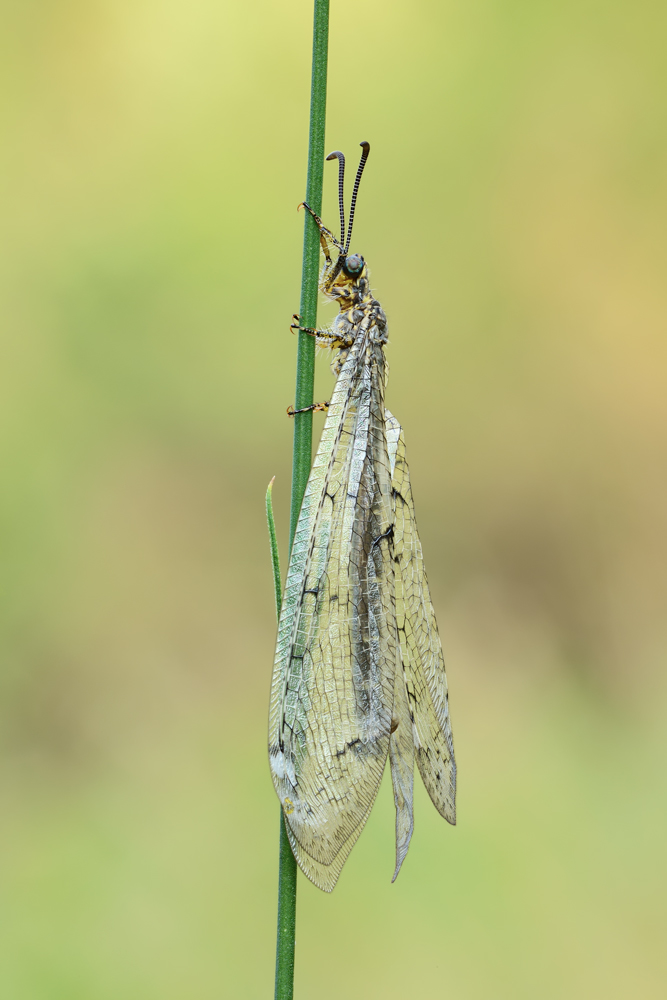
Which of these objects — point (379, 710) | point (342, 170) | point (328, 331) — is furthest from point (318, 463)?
point (342, 170)

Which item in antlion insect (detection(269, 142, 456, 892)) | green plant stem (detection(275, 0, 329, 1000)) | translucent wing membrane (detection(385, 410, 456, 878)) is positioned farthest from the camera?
translucent wing membrane (detection(385, 410, 456, 878))

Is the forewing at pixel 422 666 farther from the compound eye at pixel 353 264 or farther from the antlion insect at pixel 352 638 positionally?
the compound eye at pixel 353 264

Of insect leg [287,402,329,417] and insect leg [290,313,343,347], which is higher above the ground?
insect leg [290,313,343,347]

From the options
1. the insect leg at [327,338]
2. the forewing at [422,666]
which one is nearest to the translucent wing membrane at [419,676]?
the forewing at [422,666]

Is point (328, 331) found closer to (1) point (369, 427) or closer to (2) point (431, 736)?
(1) point (369, 427)

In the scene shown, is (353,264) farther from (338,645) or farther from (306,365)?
(338,645)

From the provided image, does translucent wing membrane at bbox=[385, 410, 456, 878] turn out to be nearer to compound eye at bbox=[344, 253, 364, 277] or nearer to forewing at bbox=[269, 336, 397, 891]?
forewing at bbox=[269, 336, 397, 891]

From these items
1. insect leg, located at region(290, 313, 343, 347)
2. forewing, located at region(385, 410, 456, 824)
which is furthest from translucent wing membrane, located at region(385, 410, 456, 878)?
insect leg, located at region(290, 313, 343, 347)

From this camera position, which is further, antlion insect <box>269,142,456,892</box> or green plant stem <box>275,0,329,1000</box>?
antlion insect <box>269,142,456,892</box>
